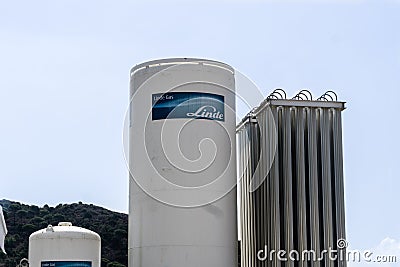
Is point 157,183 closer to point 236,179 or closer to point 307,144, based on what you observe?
point 236,179

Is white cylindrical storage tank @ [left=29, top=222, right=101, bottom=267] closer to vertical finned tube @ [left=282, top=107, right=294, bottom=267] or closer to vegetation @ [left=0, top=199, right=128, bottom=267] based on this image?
vertical finned tube @ [left=282, top=107, right=294, bottom=267]

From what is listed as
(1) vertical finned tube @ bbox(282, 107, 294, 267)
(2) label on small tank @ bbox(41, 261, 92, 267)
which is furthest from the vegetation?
(1) vertical finned tube @ bbox(282, 107, 294, 267)

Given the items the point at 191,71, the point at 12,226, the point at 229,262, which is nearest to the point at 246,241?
the point at 229,262

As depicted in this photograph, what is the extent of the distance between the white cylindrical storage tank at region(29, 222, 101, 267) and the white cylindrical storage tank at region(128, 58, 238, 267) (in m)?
1.68

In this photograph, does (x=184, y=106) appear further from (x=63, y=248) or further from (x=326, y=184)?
(x=63, y=248)

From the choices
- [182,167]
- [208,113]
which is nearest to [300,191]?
[182,167]

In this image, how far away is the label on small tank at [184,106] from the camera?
28.5m

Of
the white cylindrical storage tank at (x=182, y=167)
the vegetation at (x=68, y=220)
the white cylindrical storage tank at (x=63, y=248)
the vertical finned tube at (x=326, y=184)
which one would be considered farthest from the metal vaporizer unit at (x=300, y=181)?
the vegetation at (x=68, y=220)

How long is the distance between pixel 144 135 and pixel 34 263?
5.39 metres

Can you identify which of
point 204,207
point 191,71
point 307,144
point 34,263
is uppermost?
point 191,71

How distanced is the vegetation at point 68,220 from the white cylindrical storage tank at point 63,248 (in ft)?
61.4

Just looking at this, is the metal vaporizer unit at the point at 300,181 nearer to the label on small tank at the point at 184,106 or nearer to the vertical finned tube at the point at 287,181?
the vertical finned tube at the point at 287,181

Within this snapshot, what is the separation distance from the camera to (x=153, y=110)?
94.6 ft

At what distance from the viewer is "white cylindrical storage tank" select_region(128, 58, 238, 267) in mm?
27984
